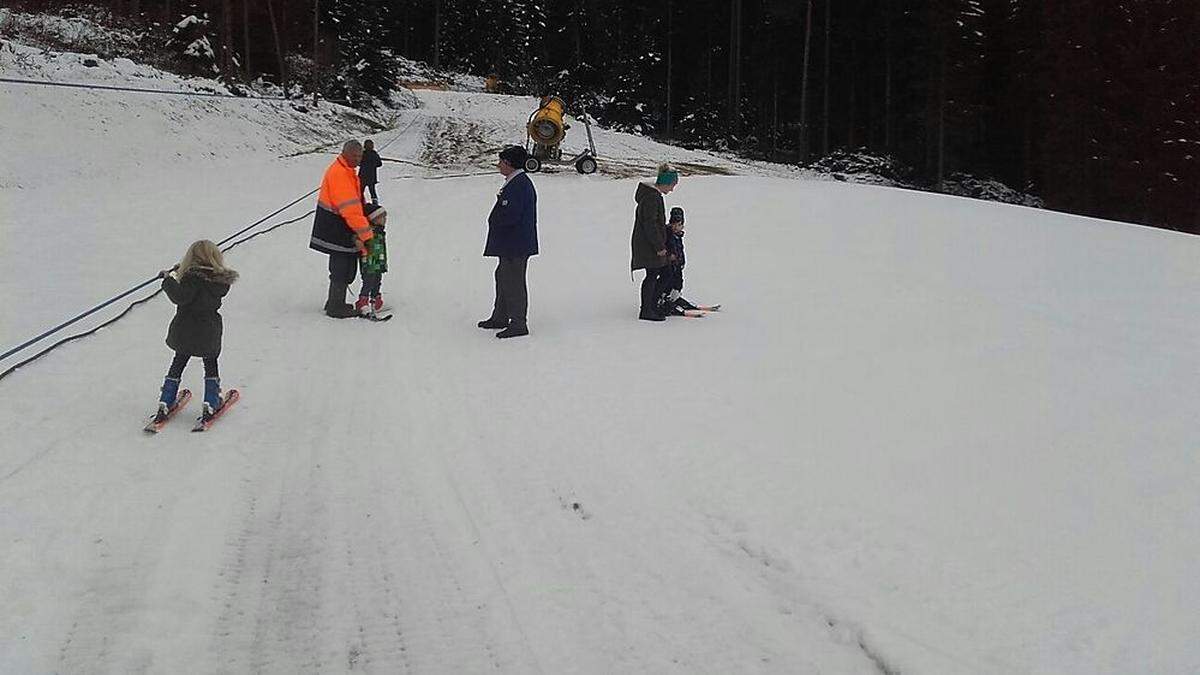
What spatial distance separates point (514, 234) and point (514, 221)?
13cm

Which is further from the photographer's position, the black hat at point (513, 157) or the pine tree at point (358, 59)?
the pine tree at point (358, 59)

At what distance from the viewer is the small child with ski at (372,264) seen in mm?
9326

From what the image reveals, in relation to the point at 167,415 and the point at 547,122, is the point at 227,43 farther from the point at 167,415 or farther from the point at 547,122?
the point at 167,415

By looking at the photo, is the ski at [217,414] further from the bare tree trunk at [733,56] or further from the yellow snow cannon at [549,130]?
the bare tree trunk at [733,56]

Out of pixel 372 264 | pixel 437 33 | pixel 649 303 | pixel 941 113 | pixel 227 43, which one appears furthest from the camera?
pixel 437 33

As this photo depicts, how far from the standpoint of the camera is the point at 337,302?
9.24 metres

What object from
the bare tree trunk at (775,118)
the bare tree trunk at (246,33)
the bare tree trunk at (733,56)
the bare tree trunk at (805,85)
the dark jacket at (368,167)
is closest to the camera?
the dark jacket at (368,167)

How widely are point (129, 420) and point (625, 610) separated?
12.6ft

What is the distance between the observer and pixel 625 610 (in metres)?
3.88

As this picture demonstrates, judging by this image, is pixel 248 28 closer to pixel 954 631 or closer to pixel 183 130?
pixel 183 130

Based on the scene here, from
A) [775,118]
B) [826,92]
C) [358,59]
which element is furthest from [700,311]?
[775,118]

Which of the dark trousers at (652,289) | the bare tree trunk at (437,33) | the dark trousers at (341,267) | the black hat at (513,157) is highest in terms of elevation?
→ the bare tree trunk at (437,33)

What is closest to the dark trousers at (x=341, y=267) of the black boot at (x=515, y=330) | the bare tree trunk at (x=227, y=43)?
the black boot at (x=515, y=330)

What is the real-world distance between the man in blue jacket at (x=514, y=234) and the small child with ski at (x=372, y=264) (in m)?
1.29
